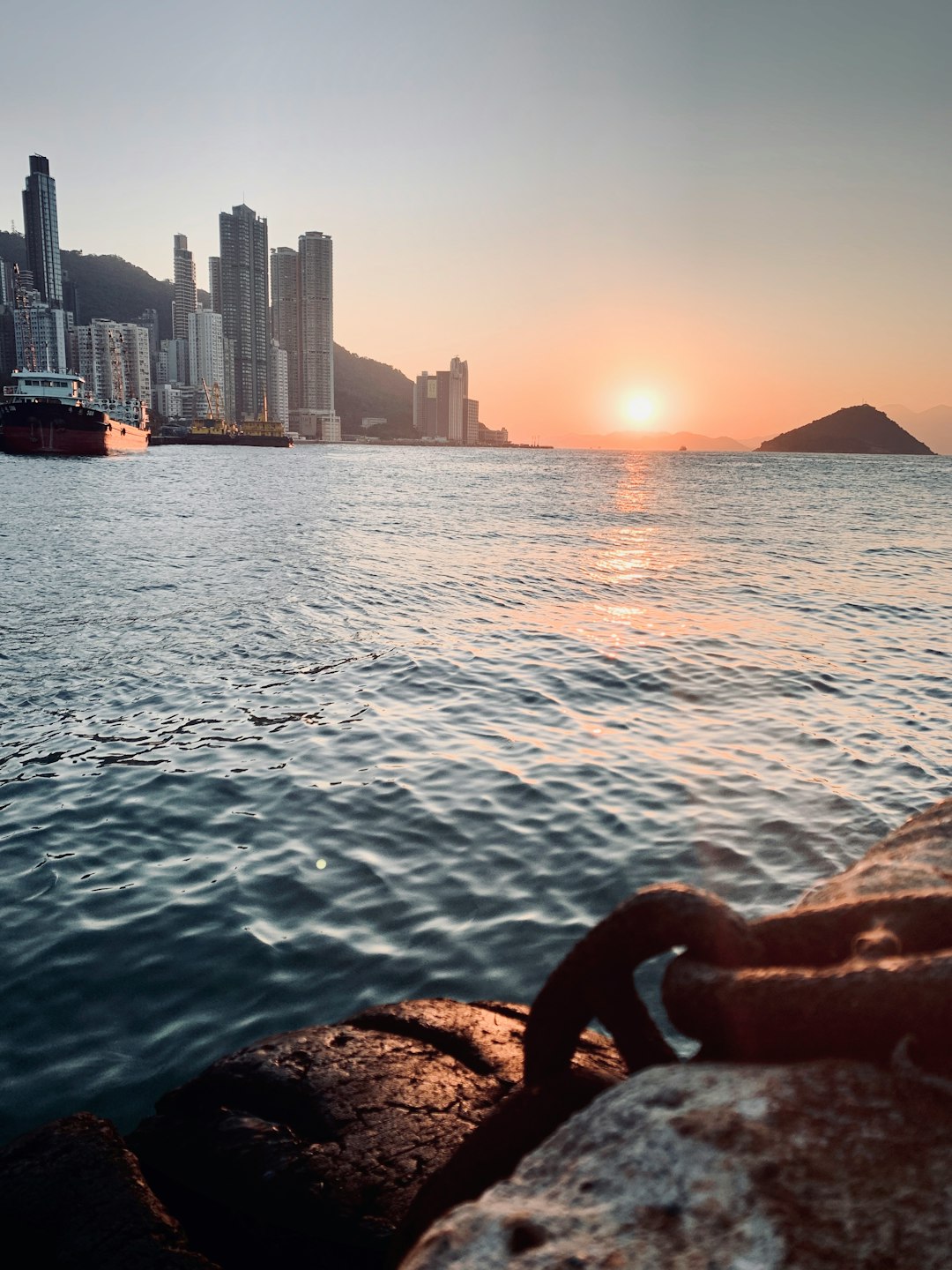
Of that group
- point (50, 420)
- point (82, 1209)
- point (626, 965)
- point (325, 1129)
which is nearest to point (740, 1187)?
point (626, 965)

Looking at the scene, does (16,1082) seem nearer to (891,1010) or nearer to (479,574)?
(891,1010)

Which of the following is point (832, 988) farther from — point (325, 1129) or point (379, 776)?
point (379, 776)

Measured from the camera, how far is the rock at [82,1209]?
3.27 m

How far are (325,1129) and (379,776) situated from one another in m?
6.87

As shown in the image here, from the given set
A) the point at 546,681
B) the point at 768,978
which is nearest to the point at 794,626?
the point at 546,681

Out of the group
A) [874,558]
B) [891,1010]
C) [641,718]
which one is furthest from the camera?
[874,558]

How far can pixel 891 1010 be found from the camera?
2.09 meters

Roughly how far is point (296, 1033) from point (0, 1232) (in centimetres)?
144

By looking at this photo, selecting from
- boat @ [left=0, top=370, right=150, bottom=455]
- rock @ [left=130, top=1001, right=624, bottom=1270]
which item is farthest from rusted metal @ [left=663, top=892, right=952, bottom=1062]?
boat @ [left=0, top=370, right=150, bottom=455]

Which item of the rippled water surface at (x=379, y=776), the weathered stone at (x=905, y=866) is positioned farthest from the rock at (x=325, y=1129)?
A: the rippled water surface at (x=379, y=776)

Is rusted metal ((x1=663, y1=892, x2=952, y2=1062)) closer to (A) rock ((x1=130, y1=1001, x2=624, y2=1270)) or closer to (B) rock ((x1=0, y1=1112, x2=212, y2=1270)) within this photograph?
(A) rock ((x1=130, y1=1001, x2=624, y2=1270))

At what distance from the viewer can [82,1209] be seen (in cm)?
349

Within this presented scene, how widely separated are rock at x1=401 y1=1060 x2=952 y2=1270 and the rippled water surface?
400 cm

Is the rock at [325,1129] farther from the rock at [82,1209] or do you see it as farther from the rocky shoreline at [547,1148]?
the rock at [82,1209]
